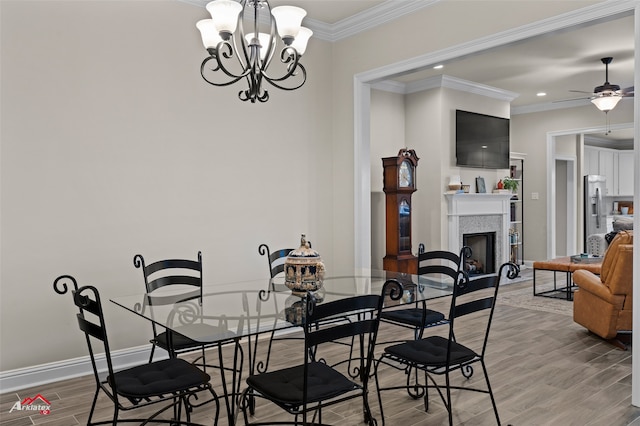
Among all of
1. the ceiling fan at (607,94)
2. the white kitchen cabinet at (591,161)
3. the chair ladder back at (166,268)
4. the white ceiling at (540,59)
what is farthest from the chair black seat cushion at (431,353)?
the white kitchen cabinet at (591,161)

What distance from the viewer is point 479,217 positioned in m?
7.39

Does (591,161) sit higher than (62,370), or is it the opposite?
(591,161)

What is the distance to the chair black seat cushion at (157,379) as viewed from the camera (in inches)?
85.7

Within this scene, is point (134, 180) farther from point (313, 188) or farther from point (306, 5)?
point (306, 5)

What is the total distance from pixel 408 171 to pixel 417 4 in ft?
8.38

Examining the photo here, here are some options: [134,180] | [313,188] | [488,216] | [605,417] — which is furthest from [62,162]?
[488,216]

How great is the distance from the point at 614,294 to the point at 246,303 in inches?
127

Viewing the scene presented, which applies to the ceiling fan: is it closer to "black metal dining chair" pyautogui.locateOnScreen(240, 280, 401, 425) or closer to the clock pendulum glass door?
the clock pendulum glass door

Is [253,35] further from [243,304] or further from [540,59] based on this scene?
[540,59]

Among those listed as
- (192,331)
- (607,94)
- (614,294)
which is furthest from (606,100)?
(192,331)

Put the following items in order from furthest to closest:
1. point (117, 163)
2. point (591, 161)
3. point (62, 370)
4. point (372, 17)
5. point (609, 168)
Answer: point (609, 168)
point (591, 161)
point (372, 17)
point (117, 163)
point (62, 370)

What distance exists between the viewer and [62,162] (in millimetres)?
3578

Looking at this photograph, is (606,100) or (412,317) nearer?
→ (412,317)

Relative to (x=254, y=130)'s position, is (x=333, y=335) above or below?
below
